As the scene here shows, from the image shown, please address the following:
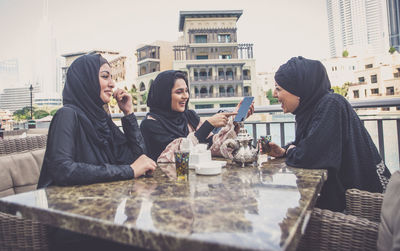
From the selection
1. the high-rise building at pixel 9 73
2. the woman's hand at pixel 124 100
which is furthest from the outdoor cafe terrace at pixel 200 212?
the high-rise building at pixel 9 73

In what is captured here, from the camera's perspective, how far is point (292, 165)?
4.63ft

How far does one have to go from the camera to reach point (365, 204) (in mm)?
1209

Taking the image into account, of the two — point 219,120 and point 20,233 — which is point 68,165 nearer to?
point 20,233

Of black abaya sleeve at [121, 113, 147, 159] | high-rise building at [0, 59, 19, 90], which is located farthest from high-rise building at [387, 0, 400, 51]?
high-rise building at [0, 59, 19, 90]

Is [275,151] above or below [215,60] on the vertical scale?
below

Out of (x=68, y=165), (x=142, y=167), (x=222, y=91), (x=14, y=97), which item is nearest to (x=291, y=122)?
(x=142, y=167)

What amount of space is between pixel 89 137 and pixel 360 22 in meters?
116

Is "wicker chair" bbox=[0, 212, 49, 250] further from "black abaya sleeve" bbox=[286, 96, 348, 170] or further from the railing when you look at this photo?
the railing

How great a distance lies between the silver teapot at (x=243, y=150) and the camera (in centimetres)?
144

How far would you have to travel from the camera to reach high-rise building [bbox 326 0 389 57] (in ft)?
302

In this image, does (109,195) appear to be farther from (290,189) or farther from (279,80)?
(279,80)

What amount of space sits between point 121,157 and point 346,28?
385 feet

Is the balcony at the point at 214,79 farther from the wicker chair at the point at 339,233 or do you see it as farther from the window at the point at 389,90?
the wicker chair at the point at 339,233

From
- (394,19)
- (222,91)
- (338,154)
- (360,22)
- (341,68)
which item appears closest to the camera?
(338,154)
